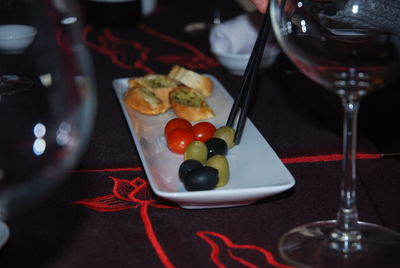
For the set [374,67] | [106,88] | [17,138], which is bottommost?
[106,88]

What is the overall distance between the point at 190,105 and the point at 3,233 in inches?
18.1

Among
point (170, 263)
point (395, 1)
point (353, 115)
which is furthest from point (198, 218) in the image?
point (395, 1)

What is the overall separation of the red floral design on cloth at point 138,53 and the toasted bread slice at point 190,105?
0.20 meters

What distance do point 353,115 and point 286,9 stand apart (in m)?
0.12

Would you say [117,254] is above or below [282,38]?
below

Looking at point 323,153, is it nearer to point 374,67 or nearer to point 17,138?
point 374,67

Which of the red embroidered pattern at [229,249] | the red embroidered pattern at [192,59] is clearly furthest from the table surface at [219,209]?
the red embroidered pattern at [192,59]

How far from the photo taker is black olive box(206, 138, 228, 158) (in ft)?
2.75

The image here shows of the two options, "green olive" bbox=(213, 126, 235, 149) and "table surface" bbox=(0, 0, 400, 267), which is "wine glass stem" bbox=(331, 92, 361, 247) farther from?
"green olive" bbox=(213, 126, 235, 149)

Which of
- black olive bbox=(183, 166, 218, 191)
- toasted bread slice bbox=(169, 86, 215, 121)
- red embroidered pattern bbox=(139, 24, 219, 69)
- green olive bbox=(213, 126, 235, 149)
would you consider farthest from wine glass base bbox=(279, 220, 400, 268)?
red embroidered pattern bbox=(139, 24, 219, 69)

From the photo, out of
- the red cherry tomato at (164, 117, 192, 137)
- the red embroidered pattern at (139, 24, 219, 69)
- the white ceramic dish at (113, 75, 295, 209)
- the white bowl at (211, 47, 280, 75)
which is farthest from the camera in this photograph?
the red embroidered pattern at (139, 24, 219, 69)

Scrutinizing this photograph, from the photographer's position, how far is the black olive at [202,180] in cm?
73

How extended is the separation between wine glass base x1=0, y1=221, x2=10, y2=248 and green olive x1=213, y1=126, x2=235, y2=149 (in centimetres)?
34

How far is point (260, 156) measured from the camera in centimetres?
83
